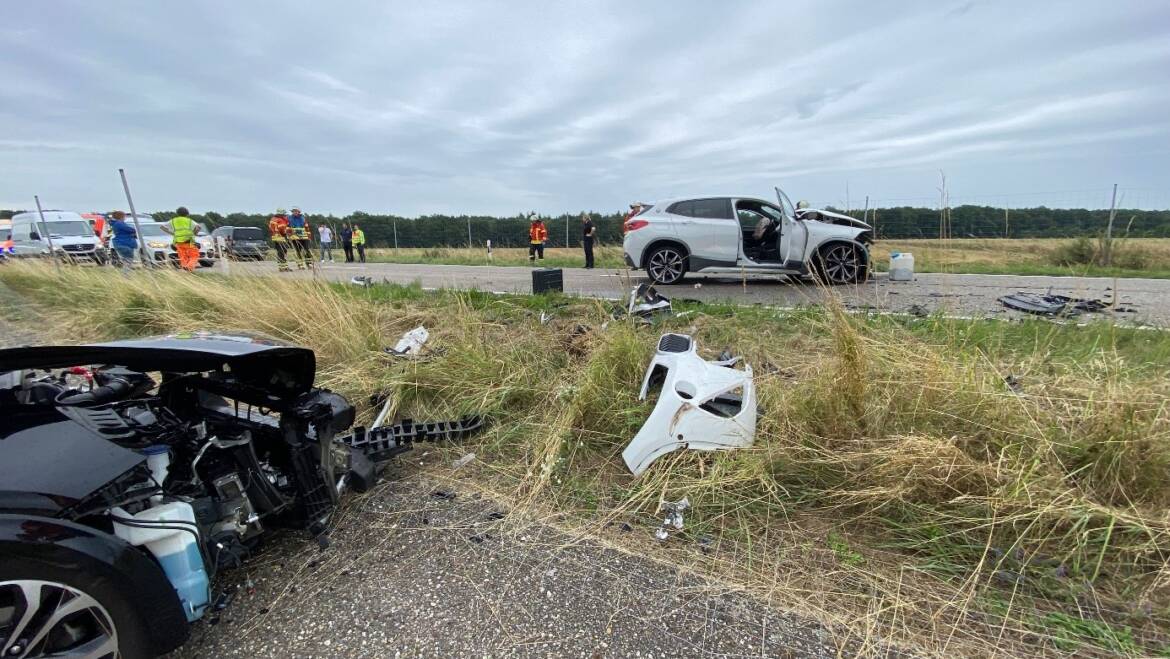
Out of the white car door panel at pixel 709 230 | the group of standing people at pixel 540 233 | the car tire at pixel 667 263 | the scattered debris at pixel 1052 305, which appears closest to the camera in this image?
the scattered debris at pixel 1052 305

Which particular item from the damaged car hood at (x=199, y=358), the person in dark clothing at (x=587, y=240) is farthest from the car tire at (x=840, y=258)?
the damaged car hood at (x=199, y=358)

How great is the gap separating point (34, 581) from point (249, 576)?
2.69ft

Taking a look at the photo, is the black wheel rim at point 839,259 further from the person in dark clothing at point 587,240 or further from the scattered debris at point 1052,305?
the person in dark clothing at point 587,240

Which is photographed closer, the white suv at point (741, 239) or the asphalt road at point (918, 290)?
the asphalt road at point (918, 290)

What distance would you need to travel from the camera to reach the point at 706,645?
5.33ft

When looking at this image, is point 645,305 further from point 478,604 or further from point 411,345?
point 478,604

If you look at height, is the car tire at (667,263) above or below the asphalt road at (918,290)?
above

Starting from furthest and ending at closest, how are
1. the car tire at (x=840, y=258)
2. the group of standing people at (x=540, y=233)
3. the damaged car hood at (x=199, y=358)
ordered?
the group of standing people at (x=540, y=233) < the car tire at (x=840, y=258) < the damaged car hood at (x=199, y=358)

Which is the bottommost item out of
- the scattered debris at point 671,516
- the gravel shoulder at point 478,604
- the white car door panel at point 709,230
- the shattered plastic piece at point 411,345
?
the gravel shoulder at point 478,604

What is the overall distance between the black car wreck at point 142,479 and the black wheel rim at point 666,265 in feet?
23.6

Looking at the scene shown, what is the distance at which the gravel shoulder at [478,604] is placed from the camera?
1640 mm

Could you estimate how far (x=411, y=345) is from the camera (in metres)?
4.41

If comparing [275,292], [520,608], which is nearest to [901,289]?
[520,608]

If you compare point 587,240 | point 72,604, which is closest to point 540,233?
point 587,240
